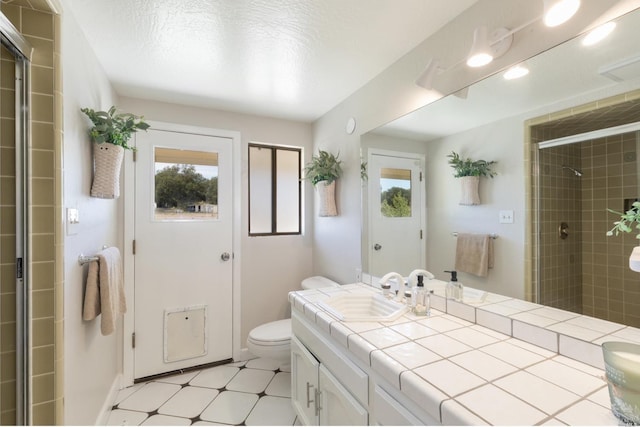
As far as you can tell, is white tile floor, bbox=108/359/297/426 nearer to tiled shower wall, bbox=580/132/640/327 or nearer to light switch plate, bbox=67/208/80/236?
light switch plate, bbox=67/208/80/236

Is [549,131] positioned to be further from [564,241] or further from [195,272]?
[195,272]

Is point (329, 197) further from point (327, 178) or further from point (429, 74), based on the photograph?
point (429, 74)

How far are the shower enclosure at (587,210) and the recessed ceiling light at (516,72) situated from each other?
0.77ft

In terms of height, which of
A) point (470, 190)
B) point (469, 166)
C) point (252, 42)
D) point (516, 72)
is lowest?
point (470, 190)

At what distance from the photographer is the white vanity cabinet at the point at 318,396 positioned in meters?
1.16

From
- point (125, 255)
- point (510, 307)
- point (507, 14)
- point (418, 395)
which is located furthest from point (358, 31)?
point (125, 255)

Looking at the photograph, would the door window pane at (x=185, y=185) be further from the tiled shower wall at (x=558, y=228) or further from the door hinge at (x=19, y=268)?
the tiled shower wall at (x=558, y=228)

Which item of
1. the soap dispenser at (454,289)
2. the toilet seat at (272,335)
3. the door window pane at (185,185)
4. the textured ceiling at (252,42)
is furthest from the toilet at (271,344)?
the textured ceiling at (252,42)

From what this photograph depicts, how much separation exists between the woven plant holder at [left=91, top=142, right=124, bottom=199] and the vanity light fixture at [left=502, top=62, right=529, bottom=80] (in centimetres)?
201

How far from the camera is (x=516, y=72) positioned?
3.91ft

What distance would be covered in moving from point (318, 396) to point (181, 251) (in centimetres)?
163

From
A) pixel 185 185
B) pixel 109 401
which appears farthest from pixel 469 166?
pixel 109 401

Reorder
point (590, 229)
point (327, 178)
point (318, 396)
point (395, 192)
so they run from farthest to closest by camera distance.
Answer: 1. point (327, 178)
2. point (395, 192)
3. point (318, 396)
4. point (590, 229)

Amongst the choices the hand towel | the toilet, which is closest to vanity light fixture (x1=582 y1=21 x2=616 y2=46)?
the hand towel
